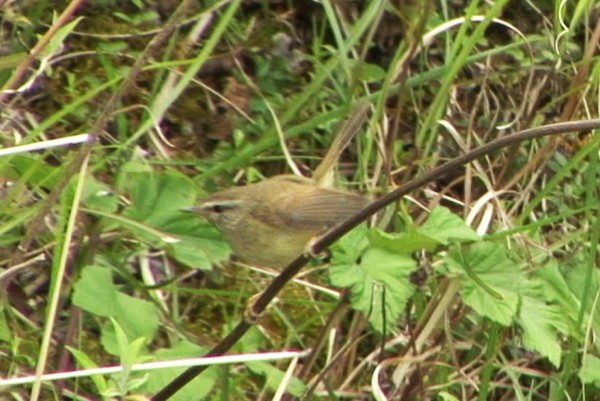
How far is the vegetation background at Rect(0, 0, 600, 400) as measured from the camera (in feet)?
11.1

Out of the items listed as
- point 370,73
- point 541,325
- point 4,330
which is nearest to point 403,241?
point 541,325

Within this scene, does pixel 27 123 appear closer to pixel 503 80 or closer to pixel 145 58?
pixel 145 58

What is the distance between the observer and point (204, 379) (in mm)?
3344

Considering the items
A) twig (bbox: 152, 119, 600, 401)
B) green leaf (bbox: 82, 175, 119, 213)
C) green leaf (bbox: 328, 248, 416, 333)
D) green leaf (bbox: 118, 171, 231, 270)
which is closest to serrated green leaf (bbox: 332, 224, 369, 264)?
green leaf (bbox: 328, 248, 416, 333)

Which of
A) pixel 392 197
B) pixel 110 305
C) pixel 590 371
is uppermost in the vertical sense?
pixel 392 197

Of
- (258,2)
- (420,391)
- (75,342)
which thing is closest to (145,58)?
(75,342)

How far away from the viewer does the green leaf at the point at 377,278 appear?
329 cm

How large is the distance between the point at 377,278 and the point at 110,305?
2.34 feet

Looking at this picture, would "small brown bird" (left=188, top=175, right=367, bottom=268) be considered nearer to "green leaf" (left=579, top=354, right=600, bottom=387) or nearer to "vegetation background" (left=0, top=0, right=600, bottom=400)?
"vegetation background" (left=0, top=0, right=600, bottom=400)

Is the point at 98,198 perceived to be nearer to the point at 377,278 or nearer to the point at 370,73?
the point at 377,278

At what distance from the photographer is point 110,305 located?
10.9ft

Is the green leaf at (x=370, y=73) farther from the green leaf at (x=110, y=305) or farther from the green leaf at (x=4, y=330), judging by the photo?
the green leaf at (x=4, y=330)

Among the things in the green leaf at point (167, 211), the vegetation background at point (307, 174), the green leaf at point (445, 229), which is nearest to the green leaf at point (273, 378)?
the vegetation background at point (307, 174)

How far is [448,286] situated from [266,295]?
1.09 meters
